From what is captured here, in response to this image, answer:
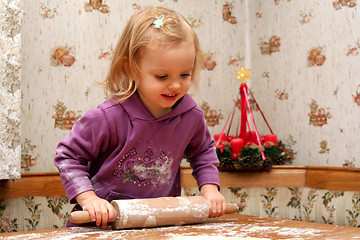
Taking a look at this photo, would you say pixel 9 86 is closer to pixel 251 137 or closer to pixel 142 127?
pixel 142 127

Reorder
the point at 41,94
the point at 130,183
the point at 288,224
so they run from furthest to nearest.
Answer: the point at 41,94, the point at 130,183, the point at 288,224

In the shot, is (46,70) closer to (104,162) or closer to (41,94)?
(41,94)

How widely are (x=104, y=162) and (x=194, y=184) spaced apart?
3.59 ft

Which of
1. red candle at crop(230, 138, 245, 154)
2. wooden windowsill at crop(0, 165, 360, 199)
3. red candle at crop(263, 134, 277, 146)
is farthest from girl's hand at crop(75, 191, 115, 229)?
red candle at crop(263, 134, 277, 146)

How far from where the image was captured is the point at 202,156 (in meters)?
1.43

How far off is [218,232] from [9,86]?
1.16m

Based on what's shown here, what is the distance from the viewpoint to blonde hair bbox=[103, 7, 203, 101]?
1230 mm

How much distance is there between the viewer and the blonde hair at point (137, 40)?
1230 mm

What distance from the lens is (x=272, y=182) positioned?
2305 millimetres

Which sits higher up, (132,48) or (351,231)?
(132,48)

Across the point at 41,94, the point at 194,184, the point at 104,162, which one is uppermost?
the point at 41,94

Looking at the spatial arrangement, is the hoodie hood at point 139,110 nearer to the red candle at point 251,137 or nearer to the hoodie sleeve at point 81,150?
the hoodie sleeve at point 81,150

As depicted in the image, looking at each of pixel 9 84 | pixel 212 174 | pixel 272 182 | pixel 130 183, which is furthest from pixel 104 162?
pixel 272 182

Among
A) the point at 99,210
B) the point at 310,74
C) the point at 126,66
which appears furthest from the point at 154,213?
the point at 310,74
